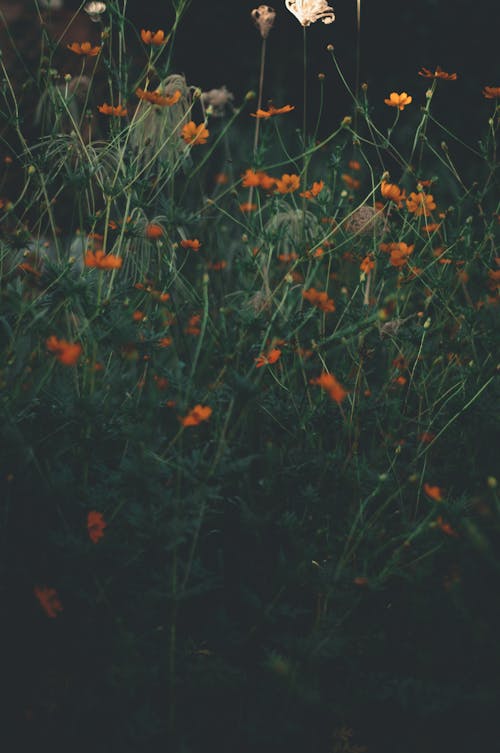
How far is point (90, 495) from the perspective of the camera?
67.3 inches

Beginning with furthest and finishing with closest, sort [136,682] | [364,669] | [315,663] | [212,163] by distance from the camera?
[212,163], [364,669], [315,663], [136,682]

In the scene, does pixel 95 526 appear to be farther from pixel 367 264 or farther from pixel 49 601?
pixel 367 264

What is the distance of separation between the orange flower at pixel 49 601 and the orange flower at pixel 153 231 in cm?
82

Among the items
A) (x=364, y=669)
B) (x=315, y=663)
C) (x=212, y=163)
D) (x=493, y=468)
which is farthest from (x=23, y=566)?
(x=212, y=163)

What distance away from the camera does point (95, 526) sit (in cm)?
161

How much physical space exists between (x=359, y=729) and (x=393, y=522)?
1.61ft

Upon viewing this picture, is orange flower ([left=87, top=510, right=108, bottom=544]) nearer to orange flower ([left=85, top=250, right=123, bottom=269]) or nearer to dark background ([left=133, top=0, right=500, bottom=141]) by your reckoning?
orange flower ([left=85, top=250, right=123, bottom=269])

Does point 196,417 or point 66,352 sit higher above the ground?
point 66,352

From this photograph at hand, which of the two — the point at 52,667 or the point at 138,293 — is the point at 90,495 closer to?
the point at 52,667

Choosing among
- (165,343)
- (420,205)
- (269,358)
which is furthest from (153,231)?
(420,205)

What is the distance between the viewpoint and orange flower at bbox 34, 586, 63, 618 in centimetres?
157

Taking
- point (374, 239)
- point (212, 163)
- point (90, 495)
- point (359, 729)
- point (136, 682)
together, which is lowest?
point (212, 163)

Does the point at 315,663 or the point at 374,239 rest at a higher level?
the point at 374,239

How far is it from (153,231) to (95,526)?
0.72 m
